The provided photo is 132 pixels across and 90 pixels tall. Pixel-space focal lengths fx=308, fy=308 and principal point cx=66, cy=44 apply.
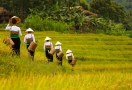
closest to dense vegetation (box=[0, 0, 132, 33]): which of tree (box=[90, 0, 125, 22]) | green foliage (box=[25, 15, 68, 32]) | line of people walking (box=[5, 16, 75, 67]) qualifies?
green foliage (box=[25, 15, 68, 32])

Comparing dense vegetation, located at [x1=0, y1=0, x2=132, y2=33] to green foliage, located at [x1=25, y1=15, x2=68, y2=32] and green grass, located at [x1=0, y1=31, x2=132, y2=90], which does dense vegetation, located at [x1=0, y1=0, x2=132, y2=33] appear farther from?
green grass, located at [x1=0, y1=31, x2=132, y2=90]

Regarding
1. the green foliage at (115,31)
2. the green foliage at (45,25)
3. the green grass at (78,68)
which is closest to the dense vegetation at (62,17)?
the green foliage at (45,25)

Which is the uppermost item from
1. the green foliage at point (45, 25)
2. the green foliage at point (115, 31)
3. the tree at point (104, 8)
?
the tree at point (104, 8)

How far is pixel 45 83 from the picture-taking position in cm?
503

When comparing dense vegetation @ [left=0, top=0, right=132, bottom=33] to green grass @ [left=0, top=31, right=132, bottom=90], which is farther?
dense vegetation @ [left=0, top=0, right=132, bottom=33]

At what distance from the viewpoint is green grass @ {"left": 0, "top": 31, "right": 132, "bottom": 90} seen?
5121mm

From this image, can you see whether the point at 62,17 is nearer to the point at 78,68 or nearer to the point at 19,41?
the point at 78,68

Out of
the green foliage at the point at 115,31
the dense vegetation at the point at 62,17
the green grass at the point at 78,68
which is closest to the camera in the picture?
the green grass at the point at 78,68

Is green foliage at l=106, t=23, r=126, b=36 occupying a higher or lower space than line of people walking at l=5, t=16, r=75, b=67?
lower

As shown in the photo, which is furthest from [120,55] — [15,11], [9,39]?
[15,11]

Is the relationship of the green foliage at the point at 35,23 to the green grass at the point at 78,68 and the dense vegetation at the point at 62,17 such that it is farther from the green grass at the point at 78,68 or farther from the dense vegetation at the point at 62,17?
the green grass at the point at 78,68

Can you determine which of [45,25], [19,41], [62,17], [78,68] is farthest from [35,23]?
[19,41]

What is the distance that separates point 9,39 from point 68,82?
4.75 meters

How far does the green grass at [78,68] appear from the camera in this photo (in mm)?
5121
